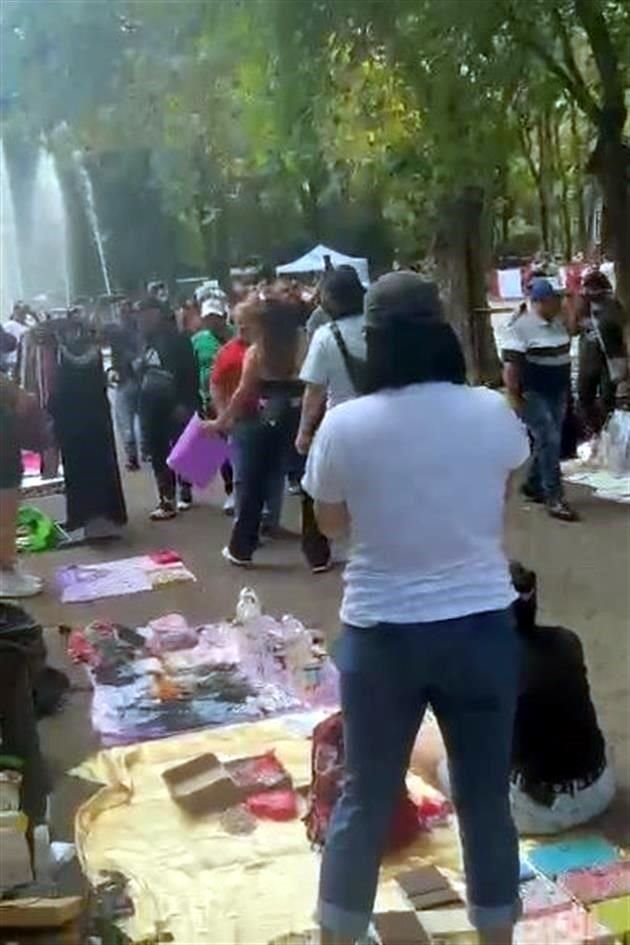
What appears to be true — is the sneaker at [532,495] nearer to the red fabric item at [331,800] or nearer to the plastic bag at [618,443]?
the plastic bag at [618,443]

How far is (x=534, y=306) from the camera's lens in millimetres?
4988

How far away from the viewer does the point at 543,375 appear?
5020 millimetres

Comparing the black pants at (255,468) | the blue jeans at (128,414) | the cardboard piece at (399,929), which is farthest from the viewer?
the blue jeans at (128,414)

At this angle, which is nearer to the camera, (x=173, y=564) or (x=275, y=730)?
(x=275, y=730)

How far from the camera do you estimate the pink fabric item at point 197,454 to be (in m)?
4.98

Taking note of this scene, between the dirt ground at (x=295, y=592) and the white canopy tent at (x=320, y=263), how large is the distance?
2.72 feet

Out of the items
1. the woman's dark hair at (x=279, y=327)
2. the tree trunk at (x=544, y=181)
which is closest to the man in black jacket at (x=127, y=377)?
the woman's dark hair at (x=279, y=327)

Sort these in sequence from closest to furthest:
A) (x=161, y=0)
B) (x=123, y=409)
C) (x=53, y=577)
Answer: (x=161, y=0) → (x=53, y=577) → (x=123, y=409)

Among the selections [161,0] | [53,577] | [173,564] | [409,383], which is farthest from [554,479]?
[409,383]

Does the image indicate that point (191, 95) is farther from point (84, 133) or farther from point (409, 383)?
point (409, 383)

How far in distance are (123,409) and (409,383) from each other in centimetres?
418

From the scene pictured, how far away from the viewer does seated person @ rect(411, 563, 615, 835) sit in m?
2.46

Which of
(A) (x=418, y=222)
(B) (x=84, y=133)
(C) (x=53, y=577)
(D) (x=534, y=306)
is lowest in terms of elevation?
(C) (x=53, y=577)

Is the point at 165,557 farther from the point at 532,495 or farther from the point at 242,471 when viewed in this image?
the point at 532,495
